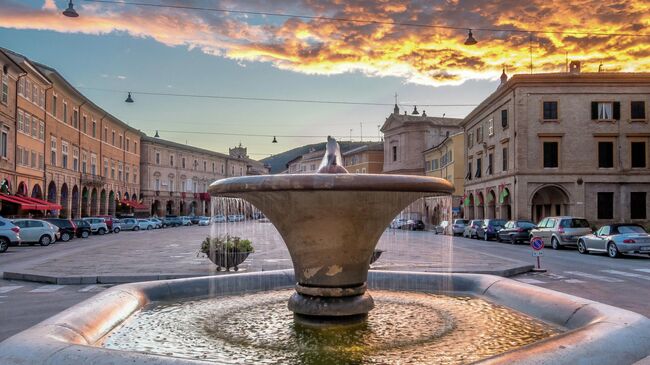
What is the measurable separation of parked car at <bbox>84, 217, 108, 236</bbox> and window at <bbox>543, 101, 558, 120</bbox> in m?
37.3

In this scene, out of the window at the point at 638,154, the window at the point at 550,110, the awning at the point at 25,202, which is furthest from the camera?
the window at the point at 550,110

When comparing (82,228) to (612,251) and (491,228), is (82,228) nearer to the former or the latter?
(491,228)

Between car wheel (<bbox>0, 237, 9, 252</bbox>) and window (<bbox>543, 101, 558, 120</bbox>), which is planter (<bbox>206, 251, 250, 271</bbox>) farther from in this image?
window (<bbox>543, 101, 558, 120</bbox>)

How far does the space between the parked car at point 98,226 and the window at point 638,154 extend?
4266 cm

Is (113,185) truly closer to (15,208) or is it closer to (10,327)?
(15,208)

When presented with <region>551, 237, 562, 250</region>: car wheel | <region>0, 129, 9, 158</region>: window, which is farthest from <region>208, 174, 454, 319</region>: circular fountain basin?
<region>0, 129, 9, 158</region>: window

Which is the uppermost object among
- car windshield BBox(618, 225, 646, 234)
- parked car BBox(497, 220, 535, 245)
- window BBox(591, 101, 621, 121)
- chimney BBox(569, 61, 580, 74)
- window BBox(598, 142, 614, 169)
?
chimney BBox(569, 61, 580, 74)

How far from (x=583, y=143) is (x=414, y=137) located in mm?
41961

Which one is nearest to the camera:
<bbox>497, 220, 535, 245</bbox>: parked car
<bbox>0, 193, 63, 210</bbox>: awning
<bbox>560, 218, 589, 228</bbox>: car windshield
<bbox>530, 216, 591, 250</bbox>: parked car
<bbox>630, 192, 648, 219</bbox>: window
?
<bbox>530, 216, 591, 250</bbox>: parked car

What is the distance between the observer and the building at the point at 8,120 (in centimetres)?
3791

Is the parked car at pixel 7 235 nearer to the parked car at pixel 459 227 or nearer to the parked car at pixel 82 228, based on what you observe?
the parked car at pixel 82 228

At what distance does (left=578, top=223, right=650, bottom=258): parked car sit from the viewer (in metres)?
21.3

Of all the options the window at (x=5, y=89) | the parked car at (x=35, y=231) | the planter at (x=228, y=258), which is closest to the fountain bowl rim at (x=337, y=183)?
the planter at (x=228, y=258)

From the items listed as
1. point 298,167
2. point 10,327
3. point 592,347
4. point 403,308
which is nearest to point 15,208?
point 10,327
